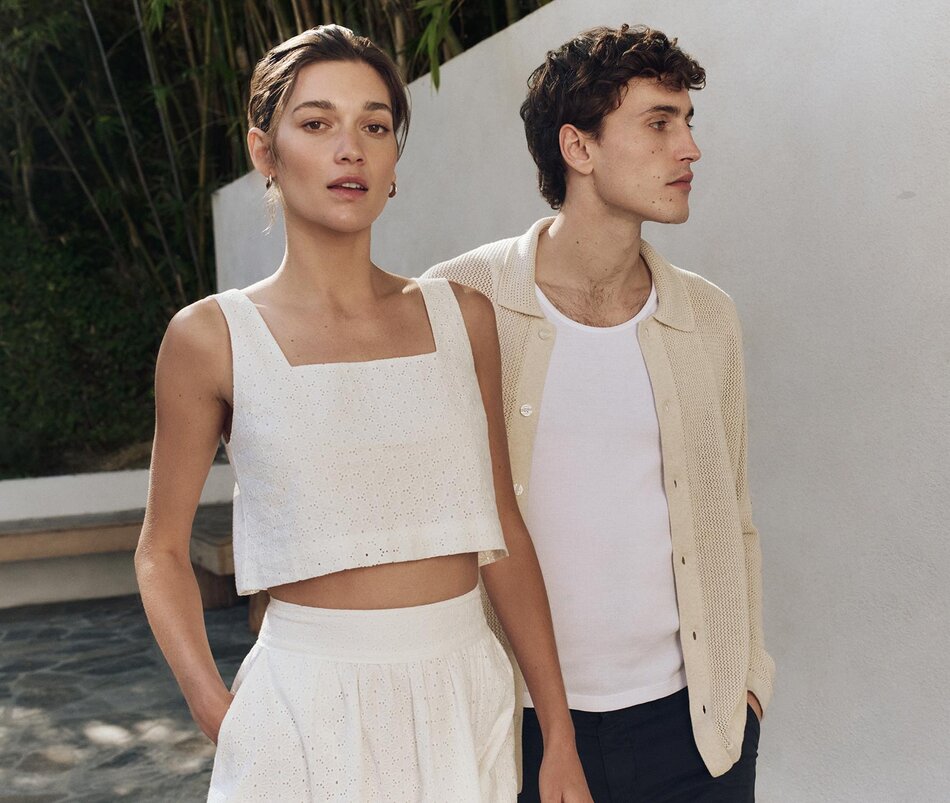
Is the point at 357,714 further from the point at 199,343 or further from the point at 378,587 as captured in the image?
the point at 199,343

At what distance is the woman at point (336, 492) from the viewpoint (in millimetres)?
1321

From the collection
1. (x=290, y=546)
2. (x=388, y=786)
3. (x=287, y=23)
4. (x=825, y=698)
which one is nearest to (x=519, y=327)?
(x=290, y=546)

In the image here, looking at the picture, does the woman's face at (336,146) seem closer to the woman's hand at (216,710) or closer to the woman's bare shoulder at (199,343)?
the woman's bare shoulder at (199,343)

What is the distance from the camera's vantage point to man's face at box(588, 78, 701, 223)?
186 centimetres

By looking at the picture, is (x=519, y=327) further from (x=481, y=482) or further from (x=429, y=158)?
(x=429, y=158)

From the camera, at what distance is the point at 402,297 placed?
1500 mm

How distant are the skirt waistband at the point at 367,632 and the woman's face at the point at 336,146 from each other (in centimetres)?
→ 43

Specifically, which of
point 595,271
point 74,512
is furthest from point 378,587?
point 74,512

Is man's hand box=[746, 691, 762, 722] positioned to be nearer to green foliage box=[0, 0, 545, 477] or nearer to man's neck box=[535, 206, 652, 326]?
man's neck box=[535, 206, 652, 326]

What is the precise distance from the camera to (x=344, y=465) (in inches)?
52.9

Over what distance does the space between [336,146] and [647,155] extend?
64 cm

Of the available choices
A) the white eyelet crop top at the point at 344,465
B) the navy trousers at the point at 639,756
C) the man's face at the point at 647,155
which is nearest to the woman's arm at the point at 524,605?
the white eyelet crop top at the point at 344,465

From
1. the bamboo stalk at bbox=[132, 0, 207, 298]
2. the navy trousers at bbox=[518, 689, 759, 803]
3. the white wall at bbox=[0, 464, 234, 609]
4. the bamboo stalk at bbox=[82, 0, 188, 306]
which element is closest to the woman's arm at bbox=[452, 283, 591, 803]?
the navy trousers at bbox=[518, 689, 759, 803]

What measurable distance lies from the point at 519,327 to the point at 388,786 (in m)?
0.73
